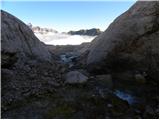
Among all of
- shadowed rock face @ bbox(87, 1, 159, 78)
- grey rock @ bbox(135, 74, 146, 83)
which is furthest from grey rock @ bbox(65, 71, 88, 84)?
grey rock @ bbox(135, 74, 146, 83)

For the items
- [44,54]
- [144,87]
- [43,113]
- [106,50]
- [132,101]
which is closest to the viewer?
[43,113]

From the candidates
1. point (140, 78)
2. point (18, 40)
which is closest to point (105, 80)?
point (140, 78)

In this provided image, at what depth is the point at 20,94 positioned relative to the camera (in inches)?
347

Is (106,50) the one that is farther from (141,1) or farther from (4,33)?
(4,33)

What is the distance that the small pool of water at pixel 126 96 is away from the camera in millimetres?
8781

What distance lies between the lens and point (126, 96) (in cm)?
916

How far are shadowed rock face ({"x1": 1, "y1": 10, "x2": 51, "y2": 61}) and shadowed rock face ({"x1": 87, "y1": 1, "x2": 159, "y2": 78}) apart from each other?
303 centimetres

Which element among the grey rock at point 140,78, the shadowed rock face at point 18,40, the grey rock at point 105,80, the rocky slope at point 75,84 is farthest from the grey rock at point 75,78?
the shadowed rock face at point 18,40

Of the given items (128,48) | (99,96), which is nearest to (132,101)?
(99,96)

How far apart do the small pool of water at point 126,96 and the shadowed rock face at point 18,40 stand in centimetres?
496

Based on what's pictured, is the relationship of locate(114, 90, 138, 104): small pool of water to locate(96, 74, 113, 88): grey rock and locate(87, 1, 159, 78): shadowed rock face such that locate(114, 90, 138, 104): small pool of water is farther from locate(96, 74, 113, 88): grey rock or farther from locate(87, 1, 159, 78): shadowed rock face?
locate(87, 1, 159, 78): shadowed rock face

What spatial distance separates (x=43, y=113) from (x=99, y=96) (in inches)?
91.0

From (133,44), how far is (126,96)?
9.58 ft

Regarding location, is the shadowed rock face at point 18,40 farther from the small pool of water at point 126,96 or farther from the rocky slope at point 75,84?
the small pool of water at point 126,96
